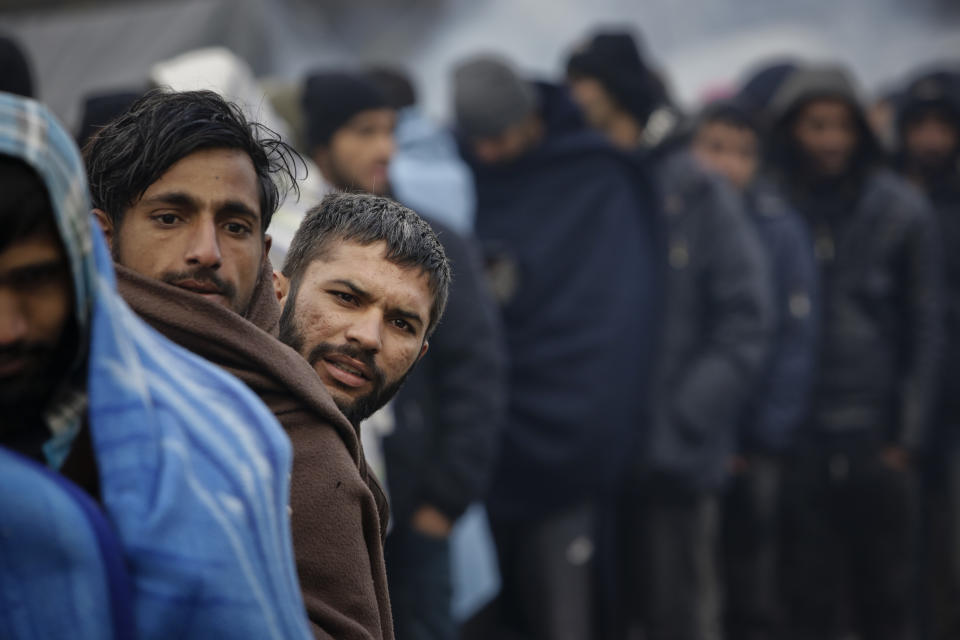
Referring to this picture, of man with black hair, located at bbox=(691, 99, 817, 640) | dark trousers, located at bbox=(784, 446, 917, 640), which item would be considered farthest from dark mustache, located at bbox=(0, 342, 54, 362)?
dark trousers, located at bbox=(784, 446, 917, 640)

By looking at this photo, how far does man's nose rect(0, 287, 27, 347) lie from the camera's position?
1.23 meters

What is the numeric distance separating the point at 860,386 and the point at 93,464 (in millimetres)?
5418

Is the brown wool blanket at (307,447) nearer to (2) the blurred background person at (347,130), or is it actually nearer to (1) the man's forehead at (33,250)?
(1) the man's forehead at (33,250)

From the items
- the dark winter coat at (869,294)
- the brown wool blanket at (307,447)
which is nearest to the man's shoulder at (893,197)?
the dark winter coat at (869,294)

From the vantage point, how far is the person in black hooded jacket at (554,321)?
5.24 meters

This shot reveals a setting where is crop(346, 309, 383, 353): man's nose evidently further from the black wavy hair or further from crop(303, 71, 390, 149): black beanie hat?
crop(303, 71, 390, 149): black beanie hat

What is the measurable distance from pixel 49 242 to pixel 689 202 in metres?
4.64

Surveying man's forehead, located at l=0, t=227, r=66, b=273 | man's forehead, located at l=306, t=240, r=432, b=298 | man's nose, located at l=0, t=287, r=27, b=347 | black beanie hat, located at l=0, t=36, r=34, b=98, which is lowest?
black beanie hat, located at l=0, t=36, r=34, b=98

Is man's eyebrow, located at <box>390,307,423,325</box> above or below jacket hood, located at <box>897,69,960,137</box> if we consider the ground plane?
above

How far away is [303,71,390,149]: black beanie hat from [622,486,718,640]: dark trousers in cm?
207

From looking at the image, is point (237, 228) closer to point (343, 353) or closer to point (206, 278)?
point (206, 278)

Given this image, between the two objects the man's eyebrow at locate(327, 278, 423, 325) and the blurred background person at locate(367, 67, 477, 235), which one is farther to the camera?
the blurred background person at locate(367, 67, 477, 235)

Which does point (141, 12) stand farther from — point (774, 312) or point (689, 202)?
point (774, 312)

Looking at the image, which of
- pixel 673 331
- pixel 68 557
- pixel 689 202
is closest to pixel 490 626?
pixel 673 331
